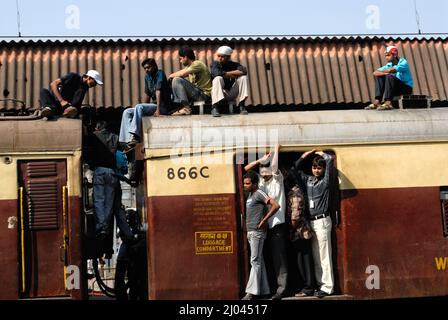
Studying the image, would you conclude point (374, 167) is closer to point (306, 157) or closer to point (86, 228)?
point (306, 157)

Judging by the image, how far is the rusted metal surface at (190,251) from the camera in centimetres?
1159

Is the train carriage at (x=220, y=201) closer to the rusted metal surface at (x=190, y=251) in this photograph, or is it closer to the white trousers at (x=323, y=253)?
the rusted metal surface at (x=190, y=251)

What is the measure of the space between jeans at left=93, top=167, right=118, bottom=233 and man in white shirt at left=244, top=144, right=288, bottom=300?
6.56ft

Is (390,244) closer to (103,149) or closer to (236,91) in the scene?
(236,91)

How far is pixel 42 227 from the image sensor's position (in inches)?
459

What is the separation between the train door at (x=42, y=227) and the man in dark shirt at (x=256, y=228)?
2.42 meters

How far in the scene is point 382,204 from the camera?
39.2 ft

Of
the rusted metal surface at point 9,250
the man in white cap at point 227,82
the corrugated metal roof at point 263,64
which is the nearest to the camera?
the rusted metal surface at point 9,250

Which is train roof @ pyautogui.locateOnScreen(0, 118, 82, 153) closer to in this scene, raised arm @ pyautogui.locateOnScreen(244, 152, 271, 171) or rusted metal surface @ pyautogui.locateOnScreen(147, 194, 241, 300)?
rusted metal surface @ pyautogui.locateOnScreen(147, 194, 241, 300)

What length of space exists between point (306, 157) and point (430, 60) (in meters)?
10.9

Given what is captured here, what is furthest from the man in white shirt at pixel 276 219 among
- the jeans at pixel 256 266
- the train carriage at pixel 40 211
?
the train carriage at pixel 40 211

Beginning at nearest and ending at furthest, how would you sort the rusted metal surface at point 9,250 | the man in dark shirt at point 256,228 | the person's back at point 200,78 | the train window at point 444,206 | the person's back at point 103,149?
1. the rusted metal surface at point 9,250
2. the man in dark shirt at point 256,228
3. the train window at point 444,206
4. the person's back at point 103,149
5. the person's back at point 200,78

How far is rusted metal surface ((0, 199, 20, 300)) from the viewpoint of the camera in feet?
37.6

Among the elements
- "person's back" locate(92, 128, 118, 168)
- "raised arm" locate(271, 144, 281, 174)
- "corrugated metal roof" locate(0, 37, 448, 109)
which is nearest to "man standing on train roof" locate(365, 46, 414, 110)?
"raised arm" locate(271, 144, 281, 174)
